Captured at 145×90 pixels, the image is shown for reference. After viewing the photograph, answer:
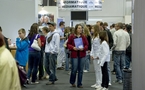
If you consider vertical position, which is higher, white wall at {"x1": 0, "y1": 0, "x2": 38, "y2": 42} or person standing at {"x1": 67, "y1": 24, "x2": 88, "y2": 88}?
white wall at {"x1": 0, "y1": 0, "x2": 38, "y2": 42}

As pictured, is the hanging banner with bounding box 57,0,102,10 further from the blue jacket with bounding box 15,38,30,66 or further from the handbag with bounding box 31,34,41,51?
the blue jacket with bounding box 15,38,30,66

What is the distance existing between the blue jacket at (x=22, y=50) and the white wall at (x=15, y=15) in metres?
2.85

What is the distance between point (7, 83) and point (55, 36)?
4875 mm

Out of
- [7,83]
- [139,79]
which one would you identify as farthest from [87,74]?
[7,83]

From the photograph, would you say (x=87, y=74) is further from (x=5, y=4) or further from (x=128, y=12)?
(x=128, y=12)

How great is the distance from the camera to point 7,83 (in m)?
3.07

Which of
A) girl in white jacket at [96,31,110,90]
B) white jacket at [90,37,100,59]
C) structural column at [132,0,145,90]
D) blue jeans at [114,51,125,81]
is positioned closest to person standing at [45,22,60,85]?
white jacket at [90,37,100,59]

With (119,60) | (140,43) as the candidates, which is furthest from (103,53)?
(140,43)

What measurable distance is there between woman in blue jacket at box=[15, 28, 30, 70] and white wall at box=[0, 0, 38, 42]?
2.85 m

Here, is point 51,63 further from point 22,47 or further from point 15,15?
point 15,15

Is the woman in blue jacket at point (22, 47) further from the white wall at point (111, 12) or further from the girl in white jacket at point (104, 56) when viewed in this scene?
the white wall at point (111, 12)

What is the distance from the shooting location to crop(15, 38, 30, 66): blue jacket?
7.62 m

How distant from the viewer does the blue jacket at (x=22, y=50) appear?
A: 7621 mm

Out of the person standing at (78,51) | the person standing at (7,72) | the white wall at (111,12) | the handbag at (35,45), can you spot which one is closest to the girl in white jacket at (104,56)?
the person standing at (78,51)
